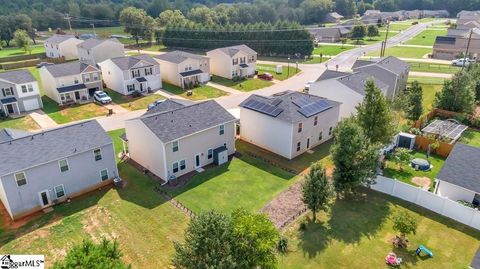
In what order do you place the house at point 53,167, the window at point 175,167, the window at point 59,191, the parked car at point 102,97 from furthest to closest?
the parked car at point 102,97, the window at point 175,167, the window at point 59,191, the house at point 53,167

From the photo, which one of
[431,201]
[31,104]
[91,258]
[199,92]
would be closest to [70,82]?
[31,104]

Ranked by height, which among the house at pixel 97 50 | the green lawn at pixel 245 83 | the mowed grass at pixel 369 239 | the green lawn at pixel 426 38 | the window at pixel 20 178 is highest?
the house at pixel 97 50

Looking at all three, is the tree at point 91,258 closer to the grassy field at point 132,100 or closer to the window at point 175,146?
the window at point 175,146

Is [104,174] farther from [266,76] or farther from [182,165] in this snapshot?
[266,76]

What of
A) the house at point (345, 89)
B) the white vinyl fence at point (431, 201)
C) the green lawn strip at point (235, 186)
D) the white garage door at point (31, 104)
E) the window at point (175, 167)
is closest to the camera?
the white vinyl fence at point (431, 201)

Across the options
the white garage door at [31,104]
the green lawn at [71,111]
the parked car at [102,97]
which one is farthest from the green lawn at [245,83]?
the white garage door at [31,104]

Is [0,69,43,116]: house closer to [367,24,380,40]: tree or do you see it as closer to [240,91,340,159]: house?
[240,91,340,159]: house
